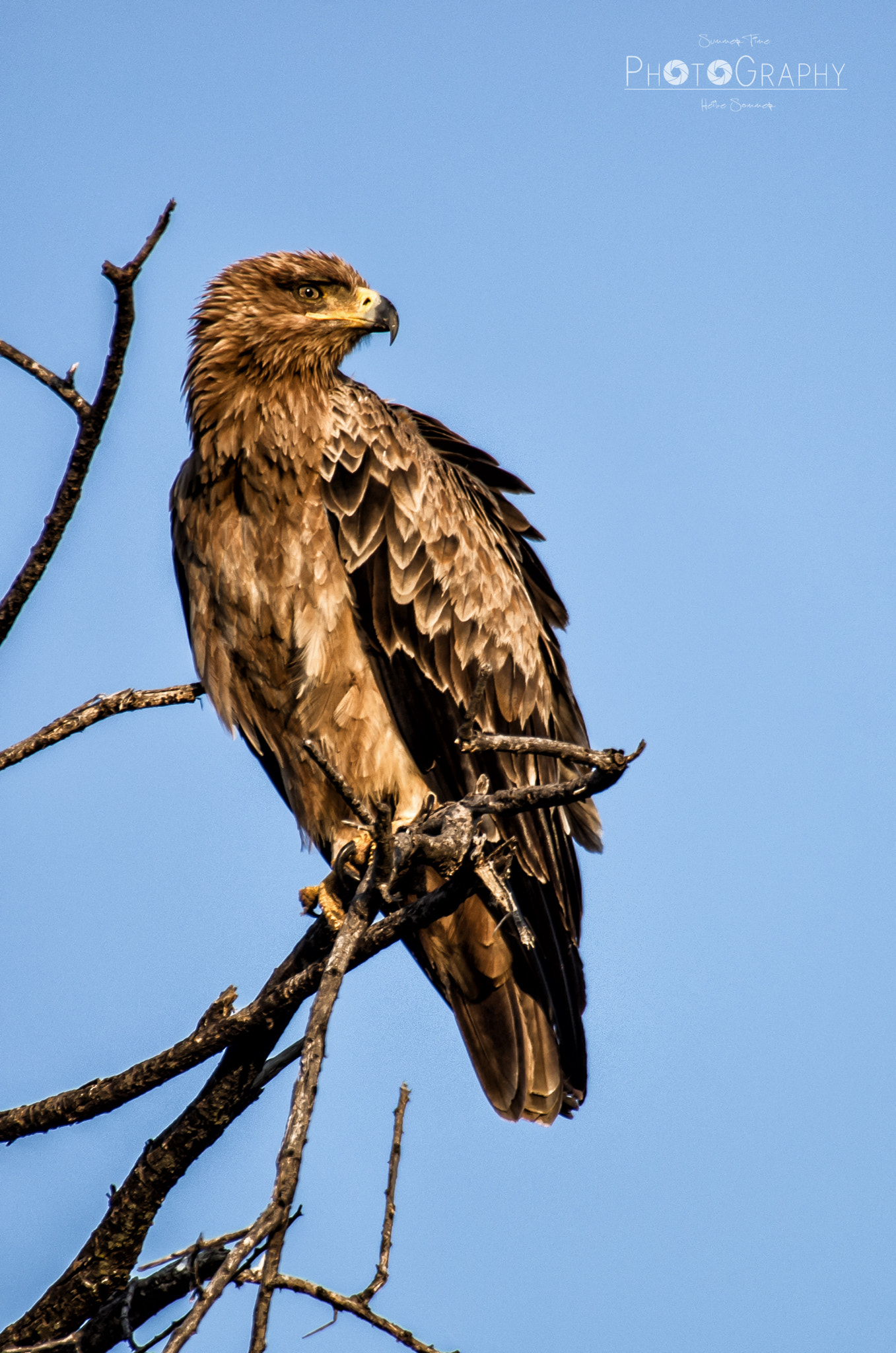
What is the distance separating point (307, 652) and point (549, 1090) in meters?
2.14

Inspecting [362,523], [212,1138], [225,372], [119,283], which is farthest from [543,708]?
[119,283]

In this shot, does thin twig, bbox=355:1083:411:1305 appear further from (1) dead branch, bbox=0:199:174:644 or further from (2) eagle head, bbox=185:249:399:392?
(2) eagle head, bbox=185:249:399:392

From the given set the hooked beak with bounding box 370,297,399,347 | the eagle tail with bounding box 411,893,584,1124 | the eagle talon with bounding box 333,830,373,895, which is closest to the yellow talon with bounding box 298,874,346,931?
the eagle talon with bounding box 333,830,373,895

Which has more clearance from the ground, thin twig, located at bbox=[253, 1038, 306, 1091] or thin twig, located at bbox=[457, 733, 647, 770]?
thin twig, located at bbox=[457, 733, 647, 770]

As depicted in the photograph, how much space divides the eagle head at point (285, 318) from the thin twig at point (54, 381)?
2.50 metres

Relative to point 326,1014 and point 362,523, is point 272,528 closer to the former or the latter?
point 362,523

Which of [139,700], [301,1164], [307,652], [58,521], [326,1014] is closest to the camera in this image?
[301,1164]

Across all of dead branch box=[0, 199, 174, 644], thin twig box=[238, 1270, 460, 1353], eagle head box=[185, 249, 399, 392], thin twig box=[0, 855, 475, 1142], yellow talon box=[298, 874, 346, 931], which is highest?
eagle head box=[185, 249, 399, 392]

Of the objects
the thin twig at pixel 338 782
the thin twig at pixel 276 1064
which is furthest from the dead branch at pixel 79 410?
the thin twig at pixel 276 1064

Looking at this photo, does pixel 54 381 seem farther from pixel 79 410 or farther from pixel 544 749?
pixel 544 749

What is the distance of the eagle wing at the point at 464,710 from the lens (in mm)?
5570

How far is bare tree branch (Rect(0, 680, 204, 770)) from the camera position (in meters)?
3.89

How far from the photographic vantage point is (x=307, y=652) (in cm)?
543

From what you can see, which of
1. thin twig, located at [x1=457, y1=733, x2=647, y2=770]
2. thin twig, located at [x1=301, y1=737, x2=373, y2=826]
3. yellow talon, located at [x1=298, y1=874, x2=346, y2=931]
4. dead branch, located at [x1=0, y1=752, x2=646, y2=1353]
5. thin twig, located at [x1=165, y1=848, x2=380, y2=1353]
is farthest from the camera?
yellow talon, located at [x1=298, y1=874, x2=346, y2=931]
